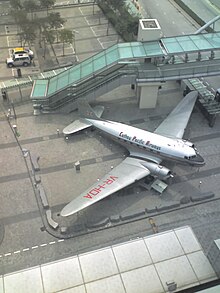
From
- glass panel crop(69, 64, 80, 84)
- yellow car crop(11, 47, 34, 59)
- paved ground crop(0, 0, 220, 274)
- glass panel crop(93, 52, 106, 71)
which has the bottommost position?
paved ground crop(0, 0, 220, 274)

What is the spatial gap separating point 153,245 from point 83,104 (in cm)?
2412

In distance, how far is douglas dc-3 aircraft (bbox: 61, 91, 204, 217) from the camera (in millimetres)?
38469

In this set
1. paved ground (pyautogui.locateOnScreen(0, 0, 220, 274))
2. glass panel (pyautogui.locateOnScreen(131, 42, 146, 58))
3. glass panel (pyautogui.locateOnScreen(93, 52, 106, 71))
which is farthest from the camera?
glass panel (pyautogui.locateOnScreen(93, 52, 106, 71))

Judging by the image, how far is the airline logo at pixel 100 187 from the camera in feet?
124

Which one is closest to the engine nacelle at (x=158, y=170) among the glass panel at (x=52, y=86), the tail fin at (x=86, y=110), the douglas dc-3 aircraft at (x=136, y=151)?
the douglas dc-3 aircraft at (x=136, y=151)

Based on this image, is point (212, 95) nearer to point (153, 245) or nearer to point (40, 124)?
point (40, 124)

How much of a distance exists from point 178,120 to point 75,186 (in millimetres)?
17646

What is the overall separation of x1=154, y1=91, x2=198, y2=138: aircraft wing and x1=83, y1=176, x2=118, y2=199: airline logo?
35.3ft

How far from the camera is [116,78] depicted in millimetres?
50094

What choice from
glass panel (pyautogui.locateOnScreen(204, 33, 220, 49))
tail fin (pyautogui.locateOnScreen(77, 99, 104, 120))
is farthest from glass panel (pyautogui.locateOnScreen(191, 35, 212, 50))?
tail fin (pyautogui.locateOnScreen(77, 99, 104, 120))

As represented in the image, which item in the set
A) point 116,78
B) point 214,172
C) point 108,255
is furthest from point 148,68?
point 108,255

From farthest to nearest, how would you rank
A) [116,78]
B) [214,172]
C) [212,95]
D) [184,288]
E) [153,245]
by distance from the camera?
Answer: [212,95] < [116,78] < [214,172] < [153,245] < [184,288]

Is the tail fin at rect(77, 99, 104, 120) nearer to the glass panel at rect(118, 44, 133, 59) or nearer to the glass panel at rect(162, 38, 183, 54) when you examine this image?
the glass panel at rect(118, 44, 133, 59)

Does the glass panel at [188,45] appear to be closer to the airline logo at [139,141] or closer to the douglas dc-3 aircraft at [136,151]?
the douglas dc-3 aircraft at [136,151]
